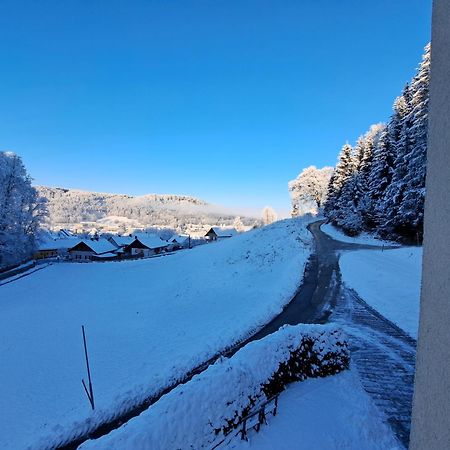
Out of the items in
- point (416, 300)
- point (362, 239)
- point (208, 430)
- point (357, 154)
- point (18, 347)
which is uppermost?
point (357, 154)

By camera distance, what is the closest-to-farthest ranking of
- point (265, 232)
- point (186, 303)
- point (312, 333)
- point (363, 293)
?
point (312, 333), point (363, 293), point (186, 303), point (265, 232)

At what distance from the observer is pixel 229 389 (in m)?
8.10

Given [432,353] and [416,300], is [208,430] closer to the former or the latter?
[432,353]

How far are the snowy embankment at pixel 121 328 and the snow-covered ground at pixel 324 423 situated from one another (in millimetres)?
5270

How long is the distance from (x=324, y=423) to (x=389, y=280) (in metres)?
15.2

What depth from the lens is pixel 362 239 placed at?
37969mm

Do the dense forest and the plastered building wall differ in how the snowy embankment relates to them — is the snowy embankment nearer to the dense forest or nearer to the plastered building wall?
the dense forest

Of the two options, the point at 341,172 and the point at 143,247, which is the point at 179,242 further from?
the point at 341,172

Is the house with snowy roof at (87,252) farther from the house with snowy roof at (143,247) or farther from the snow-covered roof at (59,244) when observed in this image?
the house with snowy roof at (143,247)

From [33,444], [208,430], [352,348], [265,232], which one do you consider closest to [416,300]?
[352,348]

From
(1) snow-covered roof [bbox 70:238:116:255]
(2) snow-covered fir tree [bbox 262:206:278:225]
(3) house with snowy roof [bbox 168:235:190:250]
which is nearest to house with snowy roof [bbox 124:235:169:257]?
(1) snow-covered roof [bbox 70:238:116:255]

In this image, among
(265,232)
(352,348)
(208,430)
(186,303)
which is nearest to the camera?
(208,430)

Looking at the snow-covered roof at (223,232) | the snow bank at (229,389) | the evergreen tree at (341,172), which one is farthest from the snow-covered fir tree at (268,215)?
the snow bank at (229,389)

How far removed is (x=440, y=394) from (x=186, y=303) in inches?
872
